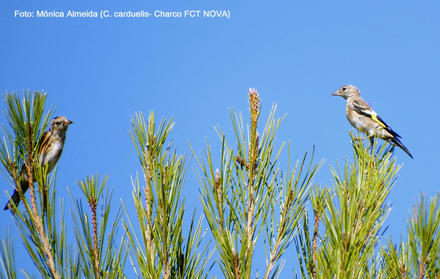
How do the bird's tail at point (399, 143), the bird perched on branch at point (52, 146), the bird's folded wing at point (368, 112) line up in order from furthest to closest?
the bird's folded wing at point (368, 112), the bird's tail at point (399, 143), the bird perched on branch at point (52, 146)

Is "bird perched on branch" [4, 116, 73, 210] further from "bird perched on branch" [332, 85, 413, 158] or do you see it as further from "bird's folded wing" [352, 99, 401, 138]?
"bird's folded wing" [352, 99, 401, 138]

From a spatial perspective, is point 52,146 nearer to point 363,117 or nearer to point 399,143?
point 399,143

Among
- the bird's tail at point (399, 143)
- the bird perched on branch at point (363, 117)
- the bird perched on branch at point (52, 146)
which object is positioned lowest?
the bird perched on branch at point (52, 146)

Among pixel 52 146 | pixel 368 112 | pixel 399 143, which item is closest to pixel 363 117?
pixel 368 112

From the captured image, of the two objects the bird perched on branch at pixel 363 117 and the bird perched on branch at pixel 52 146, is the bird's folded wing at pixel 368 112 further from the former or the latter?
the bird perched on branch at pixel 52 146

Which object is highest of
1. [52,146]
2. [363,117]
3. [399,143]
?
[363,117]

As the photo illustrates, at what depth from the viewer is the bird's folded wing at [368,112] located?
890 centimetres

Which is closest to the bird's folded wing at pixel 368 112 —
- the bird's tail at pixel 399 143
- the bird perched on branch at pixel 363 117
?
the bird perched on branch at pixel 363 117

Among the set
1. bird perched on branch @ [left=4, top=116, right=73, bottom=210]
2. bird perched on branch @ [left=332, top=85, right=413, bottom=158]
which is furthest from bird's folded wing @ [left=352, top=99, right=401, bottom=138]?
bird perched on branch @ [left=4, top=116, right=73, bottom=210]

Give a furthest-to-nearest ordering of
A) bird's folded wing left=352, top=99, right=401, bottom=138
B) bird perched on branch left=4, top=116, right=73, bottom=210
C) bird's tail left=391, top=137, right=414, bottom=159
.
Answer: bird's folded wing left=352, top=99, right=401, bottom=138 → bird's tail left=391, top=137, right=414, bottom=159 → bird perched on branch left=4, top=116, right=73, bottom=210

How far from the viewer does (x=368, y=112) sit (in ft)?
32.3

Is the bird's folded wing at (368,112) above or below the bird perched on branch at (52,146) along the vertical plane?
above

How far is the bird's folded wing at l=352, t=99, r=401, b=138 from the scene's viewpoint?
8898 millimetres

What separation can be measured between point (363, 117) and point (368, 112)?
0.12 m
